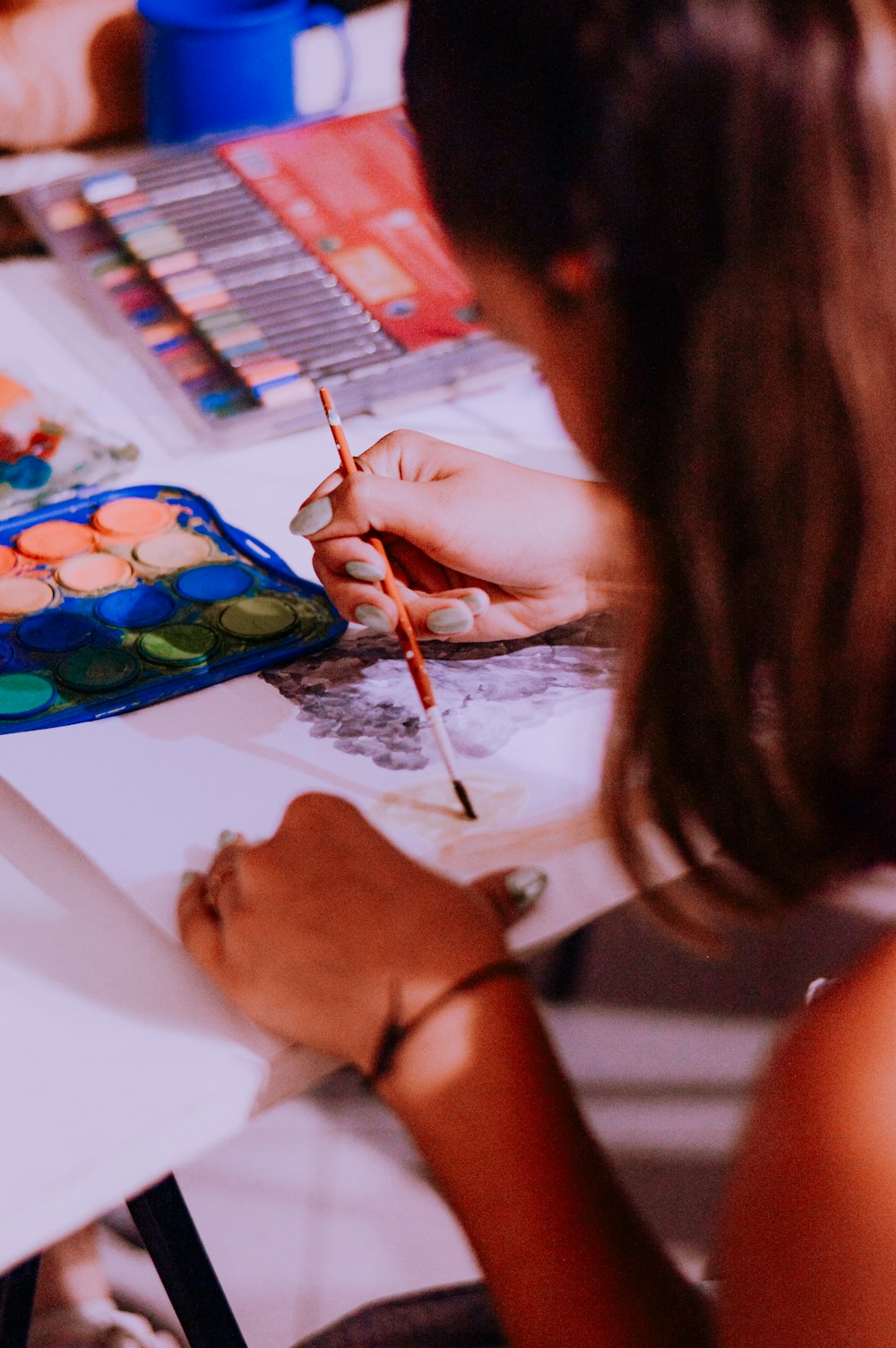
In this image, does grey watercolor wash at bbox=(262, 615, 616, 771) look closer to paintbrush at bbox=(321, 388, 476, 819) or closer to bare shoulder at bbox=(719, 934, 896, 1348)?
paintbrush at bbox=(321, 388, 476, 819)

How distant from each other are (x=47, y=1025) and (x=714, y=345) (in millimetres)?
364

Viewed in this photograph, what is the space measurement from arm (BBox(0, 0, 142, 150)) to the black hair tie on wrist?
1.03m

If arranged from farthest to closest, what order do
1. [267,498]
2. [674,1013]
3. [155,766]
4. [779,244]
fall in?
[674,1013] < [267,498] < [155,766] < [779,244]


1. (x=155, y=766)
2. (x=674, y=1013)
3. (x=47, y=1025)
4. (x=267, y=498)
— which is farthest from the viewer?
(x=674, y=1013)

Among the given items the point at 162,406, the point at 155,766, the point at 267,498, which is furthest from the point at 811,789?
the point at 162,406

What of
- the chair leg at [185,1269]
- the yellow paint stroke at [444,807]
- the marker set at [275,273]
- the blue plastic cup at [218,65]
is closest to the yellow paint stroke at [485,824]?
the yellow paint stroke at [444,807]

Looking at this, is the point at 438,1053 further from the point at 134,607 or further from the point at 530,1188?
the point at 134,607

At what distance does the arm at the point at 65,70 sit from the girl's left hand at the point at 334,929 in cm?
93

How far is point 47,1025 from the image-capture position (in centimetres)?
52

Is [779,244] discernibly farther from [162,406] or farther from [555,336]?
[162,406]

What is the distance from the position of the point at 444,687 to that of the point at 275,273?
433mm

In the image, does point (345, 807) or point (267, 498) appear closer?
point (345, 807)

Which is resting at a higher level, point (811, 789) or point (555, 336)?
point (555, 336)

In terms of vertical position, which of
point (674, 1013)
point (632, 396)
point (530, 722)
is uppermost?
point (632, 396)
